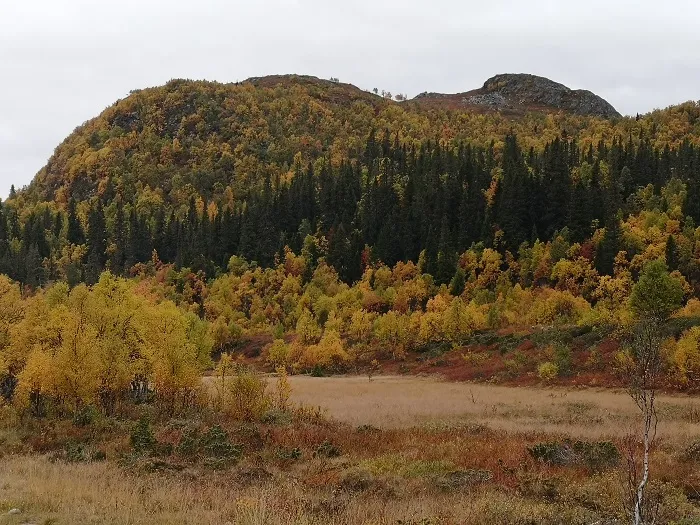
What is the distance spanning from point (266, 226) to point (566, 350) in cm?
8342

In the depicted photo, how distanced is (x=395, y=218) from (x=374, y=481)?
3806 inches

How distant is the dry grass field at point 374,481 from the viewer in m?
11.2

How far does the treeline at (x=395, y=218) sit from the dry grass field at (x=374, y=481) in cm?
5941

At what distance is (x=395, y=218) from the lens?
4365 inches

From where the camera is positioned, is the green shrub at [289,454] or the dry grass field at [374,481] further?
the green shrub at [289,454]

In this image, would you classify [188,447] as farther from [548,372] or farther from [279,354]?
[279,354]

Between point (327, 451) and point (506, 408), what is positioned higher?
point (327, 451)

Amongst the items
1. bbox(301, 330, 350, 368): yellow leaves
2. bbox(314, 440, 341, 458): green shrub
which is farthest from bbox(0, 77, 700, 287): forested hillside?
bbox(314, 440, 341, 458): green shrub

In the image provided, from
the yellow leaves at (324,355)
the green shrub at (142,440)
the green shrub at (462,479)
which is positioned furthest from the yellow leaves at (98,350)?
the yellow leaves at (324,355)

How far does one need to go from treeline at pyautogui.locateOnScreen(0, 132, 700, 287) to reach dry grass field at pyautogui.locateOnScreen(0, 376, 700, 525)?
59406 millimetres

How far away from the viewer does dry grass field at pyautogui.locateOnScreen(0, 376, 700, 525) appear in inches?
439

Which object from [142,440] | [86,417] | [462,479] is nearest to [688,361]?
[462,479]

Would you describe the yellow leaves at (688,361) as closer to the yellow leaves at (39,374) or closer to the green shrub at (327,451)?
the green shrub at (327,451)

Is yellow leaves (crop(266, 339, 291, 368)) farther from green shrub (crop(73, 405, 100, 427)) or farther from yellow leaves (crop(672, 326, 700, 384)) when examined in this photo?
yellow leaves (crop(672, 326, 700, 384))
